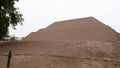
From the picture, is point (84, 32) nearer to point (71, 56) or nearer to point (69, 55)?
point (69, 55)

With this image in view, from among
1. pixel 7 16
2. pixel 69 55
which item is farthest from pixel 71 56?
pixel 7 16

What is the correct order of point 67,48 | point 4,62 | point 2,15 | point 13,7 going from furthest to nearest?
point 13,7
point 2,15
point 67,48
point 4,62

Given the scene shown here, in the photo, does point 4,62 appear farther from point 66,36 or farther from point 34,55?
point 66,36

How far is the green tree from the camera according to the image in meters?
22.1

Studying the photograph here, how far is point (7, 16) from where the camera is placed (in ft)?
75.8

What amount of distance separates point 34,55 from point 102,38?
9.66 metres

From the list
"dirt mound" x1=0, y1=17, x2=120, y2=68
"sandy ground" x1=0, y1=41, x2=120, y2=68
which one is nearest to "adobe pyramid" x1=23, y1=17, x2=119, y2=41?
"dirt mound" x1=0, y1=17, x2=120, y2=68

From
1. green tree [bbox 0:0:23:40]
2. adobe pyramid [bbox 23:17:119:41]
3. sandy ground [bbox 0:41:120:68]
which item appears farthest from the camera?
adobe pyramid [bbox 23:17:119:41]

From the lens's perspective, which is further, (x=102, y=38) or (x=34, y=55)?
(x=102, y=38)

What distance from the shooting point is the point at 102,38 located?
24.1m

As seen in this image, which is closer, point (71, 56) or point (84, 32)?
point (71, 56)

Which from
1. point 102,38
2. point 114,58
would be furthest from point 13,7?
point 114,58

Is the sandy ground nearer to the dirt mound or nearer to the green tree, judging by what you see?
the dirt mound

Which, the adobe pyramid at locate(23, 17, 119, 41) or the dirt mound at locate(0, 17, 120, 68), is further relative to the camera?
the adobe pyramid at locate(23, 17, 119, 41)
